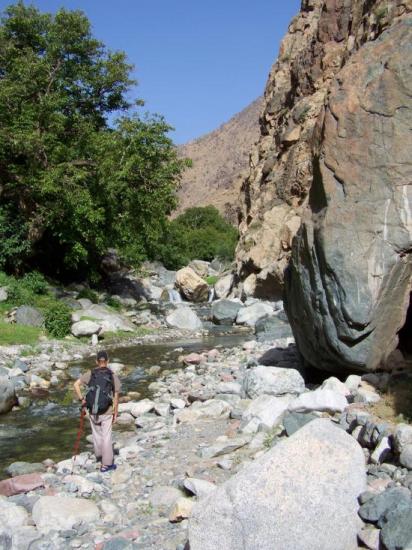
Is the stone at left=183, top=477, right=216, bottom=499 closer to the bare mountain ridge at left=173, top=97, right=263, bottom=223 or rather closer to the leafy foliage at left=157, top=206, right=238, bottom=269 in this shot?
the leafy foliage at left=157, top=206, right=238, bottom=269

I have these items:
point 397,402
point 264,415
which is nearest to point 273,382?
point 264,415

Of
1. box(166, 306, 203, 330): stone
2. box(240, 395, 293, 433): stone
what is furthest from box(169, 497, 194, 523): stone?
box(166, 306, 203, 330): stone

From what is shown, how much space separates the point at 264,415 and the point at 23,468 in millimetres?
3806

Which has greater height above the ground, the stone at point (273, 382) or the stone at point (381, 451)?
the stone at point (381, 451)

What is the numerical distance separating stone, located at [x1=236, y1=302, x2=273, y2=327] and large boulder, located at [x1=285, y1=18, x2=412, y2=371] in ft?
57.1

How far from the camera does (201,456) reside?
28.2 ft

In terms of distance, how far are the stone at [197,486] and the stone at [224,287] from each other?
34427 millimetres

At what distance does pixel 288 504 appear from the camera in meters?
5.09

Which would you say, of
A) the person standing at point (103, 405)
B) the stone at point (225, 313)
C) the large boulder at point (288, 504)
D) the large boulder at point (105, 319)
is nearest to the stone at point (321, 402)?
the person standing at point (103, 405)

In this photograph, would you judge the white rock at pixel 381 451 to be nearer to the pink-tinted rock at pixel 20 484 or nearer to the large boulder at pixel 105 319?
the pink-tinted rock at pixel 20 484

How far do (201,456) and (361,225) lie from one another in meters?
4.47

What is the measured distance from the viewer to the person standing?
872 centimetres

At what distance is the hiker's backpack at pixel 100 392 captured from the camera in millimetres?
8703

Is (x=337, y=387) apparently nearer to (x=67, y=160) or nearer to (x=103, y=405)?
(x=103, y=405)
